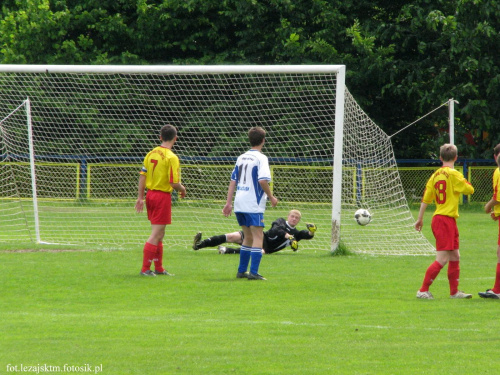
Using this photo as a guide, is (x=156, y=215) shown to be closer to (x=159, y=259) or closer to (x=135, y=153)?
(x=159, y=259)

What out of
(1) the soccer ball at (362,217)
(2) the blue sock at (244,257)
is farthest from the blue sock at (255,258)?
(1) the soccer ball at (362,217)

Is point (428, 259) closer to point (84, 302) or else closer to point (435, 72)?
point (84, 302)

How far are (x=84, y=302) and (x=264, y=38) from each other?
21575 millimetres

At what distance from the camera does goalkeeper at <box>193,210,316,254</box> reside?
1265cm

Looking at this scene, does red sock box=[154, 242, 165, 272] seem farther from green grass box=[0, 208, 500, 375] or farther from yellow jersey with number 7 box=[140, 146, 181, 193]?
yellow jersey with number 7 box=[140, 146, 181, 193]

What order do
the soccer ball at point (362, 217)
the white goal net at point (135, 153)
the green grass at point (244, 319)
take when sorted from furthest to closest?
the white goal net at point (135, 153) < the soccer ball at point (362, 217) < the green grass at point (244, 319)

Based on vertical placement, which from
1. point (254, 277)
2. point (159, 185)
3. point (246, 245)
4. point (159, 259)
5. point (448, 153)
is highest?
point (448, 153)

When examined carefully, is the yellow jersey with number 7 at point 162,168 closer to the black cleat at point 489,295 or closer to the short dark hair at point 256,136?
the short dark hair at point 256,136

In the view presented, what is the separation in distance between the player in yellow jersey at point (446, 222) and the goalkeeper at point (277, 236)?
4.11m

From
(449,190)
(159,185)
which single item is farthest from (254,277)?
(449,190)

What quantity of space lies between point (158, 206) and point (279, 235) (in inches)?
128

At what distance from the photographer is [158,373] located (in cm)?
532

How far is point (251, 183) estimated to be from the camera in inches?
386

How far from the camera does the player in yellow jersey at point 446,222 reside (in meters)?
8.38
